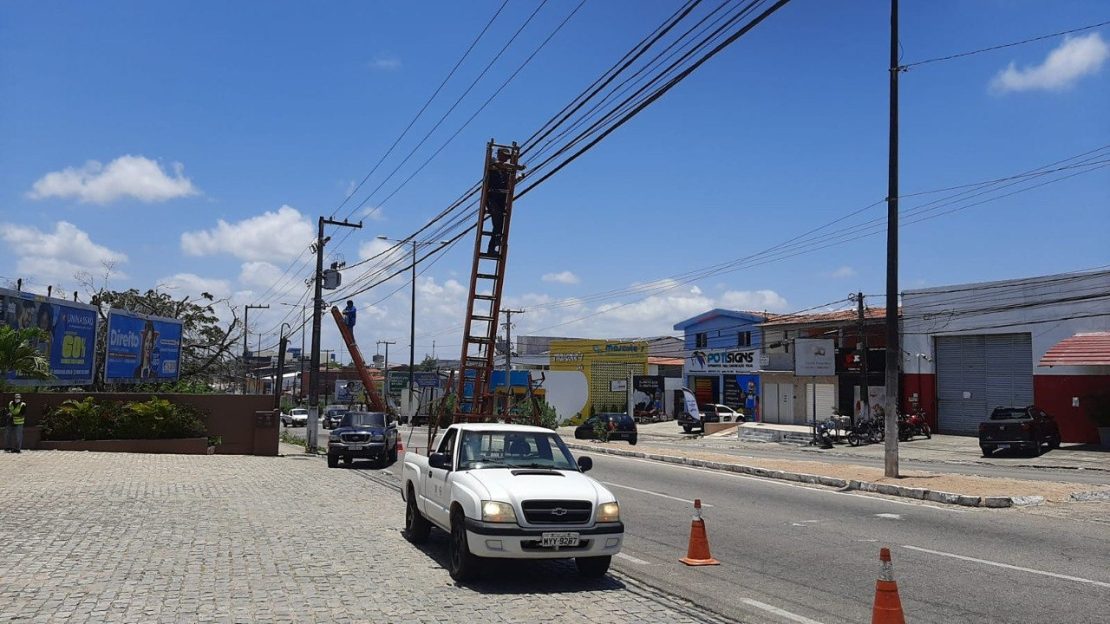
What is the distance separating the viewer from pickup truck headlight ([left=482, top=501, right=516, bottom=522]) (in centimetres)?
847

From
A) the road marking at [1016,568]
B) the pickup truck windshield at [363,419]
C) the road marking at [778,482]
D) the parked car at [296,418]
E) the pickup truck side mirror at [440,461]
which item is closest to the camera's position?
the road marking at [1016,568]

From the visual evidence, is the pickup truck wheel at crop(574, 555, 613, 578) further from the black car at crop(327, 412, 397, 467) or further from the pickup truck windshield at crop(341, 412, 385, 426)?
the pickup truck windshield at crop(341, 412, 385, 426)

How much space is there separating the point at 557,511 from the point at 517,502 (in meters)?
0.42

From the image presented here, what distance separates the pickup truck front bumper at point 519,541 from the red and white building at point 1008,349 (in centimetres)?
3081

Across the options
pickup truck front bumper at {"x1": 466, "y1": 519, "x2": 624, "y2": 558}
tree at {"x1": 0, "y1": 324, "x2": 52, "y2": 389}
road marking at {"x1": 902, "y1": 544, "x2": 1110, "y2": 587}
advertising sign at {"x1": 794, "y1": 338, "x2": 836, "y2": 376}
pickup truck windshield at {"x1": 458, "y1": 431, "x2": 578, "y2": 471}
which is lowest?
road marking at {"x1": 902, "y1": 544, "x2": 1110, "y2": 587}

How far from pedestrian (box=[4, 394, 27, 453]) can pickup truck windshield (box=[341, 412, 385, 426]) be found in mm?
8621

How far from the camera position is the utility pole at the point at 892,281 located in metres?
18.9

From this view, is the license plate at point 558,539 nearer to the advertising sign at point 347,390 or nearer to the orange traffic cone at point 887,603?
the orange traffic cone at point 887,603

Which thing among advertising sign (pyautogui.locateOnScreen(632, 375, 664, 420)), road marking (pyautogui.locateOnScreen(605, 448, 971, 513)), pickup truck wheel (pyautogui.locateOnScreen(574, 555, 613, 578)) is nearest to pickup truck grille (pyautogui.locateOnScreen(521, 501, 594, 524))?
pickup truck wheel (pyautogui.locateOnScreen(574, 555, 613, 578))

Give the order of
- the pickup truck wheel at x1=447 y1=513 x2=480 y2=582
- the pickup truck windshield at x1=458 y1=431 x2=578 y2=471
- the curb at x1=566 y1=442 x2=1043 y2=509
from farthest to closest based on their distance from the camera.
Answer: the curb at x1=566 y1=442 x2=1043 y2=509 → the pickup truck windshield at x1=458 y1=431 x2=578 y2=471 → the pickup truck wheel at x1=447 y1=513 x2=480 y2=582

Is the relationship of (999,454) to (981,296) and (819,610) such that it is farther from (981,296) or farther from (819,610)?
(819,610)

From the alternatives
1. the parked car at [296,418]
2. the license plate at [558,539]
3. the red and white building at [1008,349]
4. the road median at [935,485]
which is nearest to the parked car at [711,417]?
the red and white building at [1008,349]

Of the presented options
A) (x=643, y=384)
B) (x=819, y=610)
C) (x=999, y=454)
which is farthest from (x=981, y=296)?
(x=819, y=610)

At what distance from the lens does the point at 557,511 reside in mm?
8617
